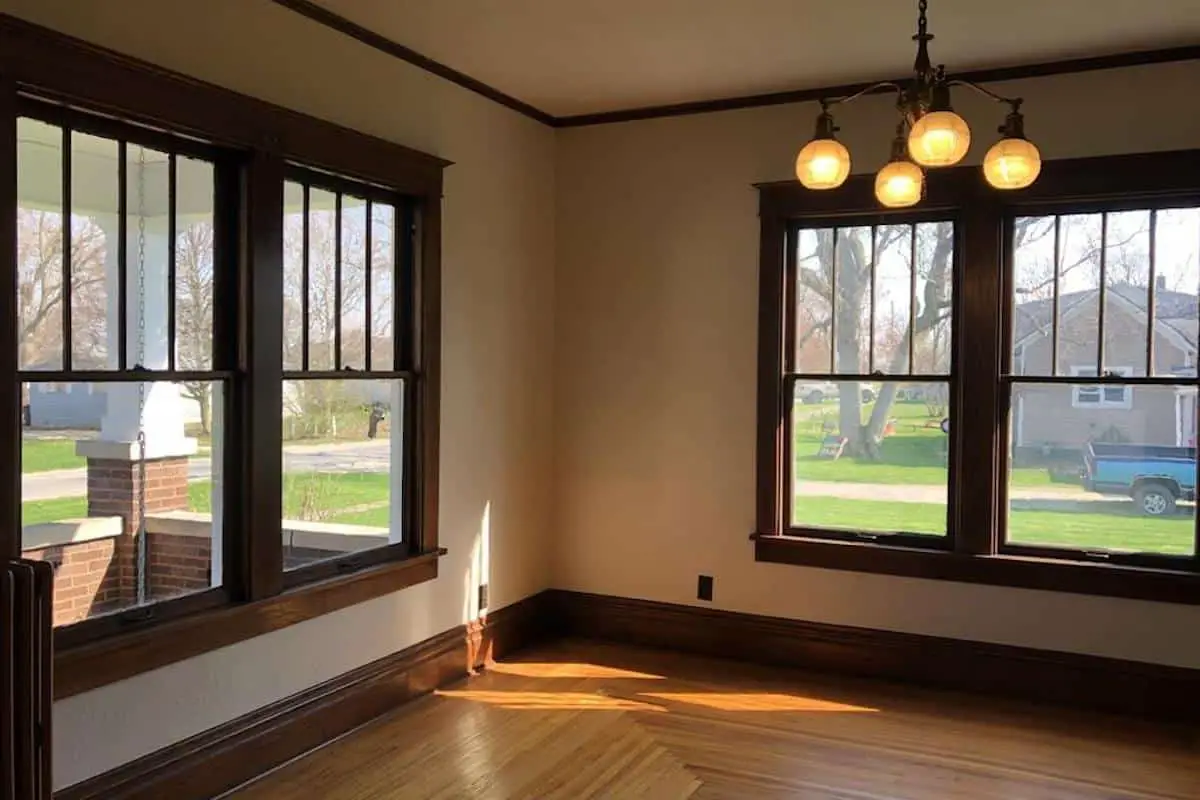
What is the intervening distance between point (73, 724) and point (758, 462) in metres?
3.08

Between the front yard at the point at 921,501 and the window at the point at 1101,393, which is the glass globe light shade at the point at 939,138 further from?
the front yard at the point at 921,501

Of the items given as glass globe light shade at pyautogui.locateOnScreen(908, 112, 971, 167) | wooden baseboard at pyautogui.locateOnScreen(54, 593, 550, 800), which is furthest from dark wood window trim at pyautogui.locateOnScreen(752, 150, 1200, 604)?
glass globe light shade at pyautogui.locateOnScreen(908, 112, 971, 167)

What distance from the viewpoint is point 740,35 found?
3.98m

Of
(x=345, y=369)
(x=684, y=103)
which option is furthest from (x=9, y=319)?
(x=684, y=103)

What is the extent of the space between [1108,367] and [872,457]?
106 cm

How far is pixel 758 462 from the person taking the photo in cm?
491

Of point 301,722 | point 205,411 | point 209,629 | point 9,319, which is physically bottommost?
point 301,722

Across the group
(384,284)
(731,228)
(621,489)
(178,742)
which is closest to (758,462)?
(621,489)

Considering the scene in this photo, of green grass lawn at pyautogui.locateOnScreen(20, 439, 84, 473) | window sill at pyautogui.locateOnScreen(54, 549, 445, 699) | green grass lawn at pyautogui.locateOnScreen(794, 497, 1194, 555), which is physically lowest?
window sill at pyautogui.locateOnScreen(54, 549, 445, 699)

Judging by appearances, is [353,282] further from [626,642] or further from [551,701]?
[626,642]

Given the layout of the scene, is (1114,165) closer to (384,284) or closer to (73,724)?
(384,284)

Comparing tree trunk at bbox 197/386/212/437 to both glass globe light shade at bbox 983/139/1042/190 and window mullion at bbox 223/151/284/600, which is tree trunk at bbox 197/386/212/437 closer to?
window mullion at bbox 223/151/284/600

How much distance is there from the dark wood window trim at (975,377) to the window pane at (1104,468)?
0.09m

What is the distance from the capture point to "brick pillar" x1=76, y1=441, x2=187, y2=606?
308cm
